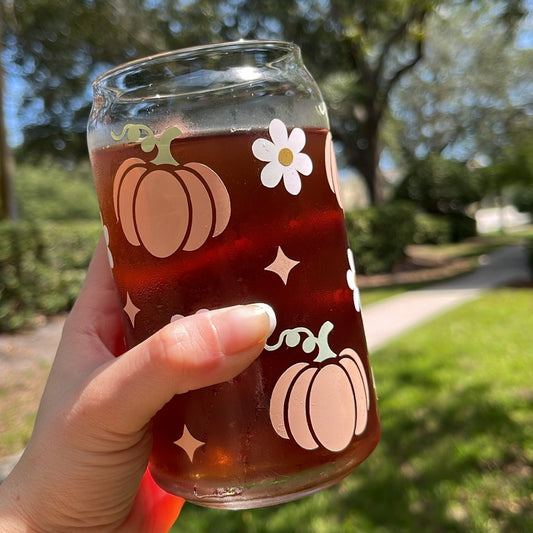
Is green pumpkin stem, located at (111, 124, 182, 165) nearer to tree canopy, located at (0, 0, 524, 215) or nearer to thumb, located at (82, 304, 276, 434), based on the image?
thumb, located at (82, 304, 276, 434)

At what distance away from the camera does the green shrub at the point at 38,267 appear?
755 centimetres

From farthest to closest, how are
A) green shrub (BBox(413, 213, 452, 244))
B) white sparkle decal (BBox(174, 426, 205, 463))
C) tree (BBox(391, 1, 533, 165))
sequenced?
tree (BBox(391, 1, 533, 165))
green shrub (BBox(413, 213, 452, 244))
white sparkle decal (BBox(174, 426, 205, 463))

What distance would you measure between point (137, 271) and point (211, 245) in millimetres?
218

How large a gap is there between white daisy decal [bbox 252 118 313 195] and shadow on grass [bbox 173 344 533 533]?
7.85 ft

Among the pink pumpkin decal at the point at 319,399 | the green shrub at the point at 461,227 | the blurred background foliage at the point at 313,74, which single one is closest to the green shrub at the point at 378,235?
the blurred background foliage at the point at 313,74

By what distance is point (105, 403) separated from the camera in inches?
49.3

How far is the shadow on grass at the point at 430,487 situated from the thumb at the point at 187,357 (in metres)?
2.15

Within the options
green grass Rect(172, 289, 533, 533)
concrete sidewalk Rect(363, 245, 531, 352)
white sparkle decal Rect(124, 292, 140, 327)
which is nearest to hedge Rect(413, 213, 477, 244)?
concrete sidewalk Rect(363, 245, 531, 352)

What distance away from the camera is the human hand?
115cm

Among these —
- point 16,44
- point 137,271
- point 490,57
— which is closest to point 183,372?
point 137,271

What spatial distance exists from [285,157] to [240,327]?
1.29 ft

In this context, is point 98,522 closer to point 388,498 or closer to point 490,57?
point 388,498

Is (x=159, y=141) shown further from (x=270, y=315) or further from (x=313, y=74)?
(x=313, y=74)

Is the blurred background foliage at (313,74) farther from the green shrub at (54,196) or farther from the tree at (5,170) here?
the green shrub at (54,196)
